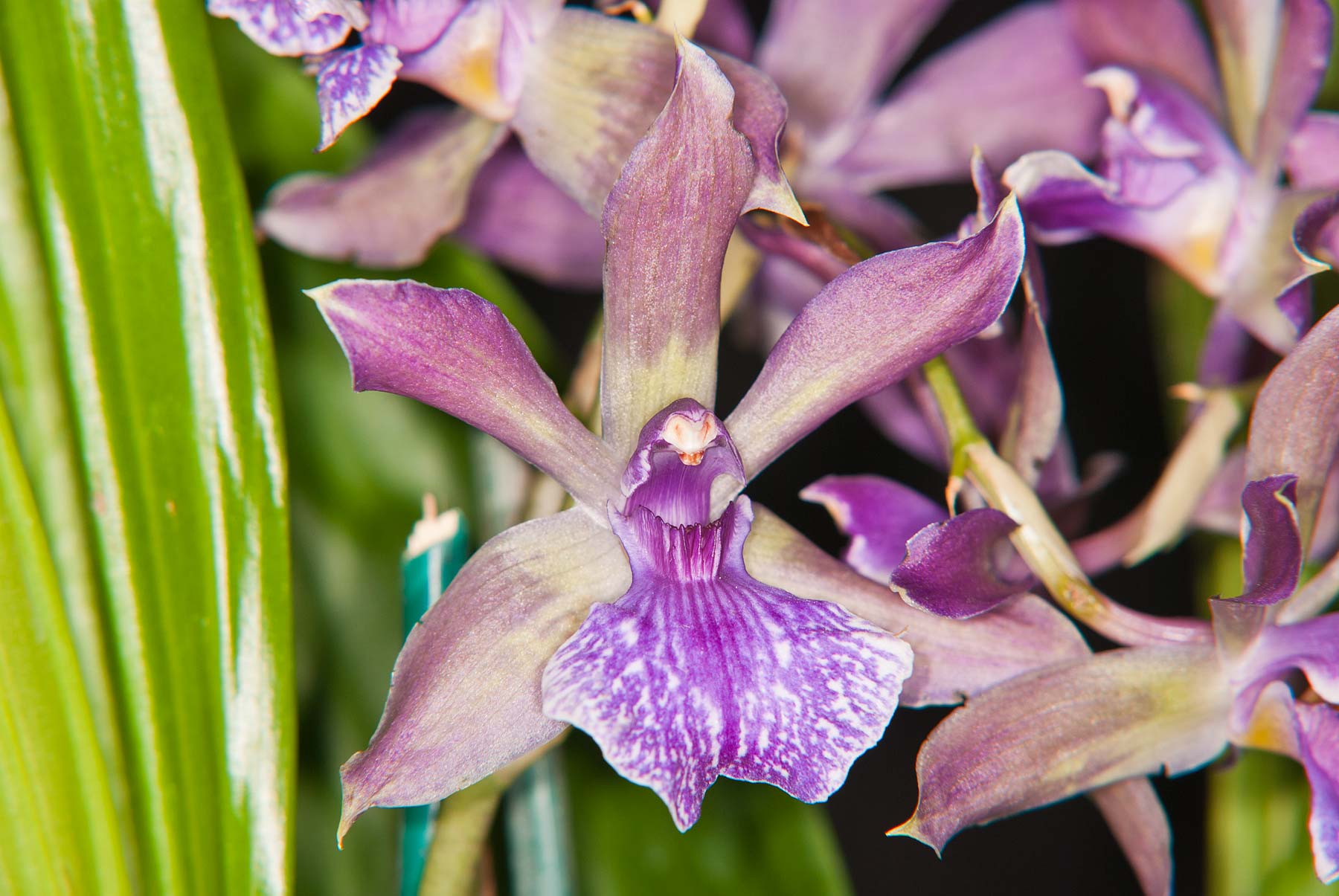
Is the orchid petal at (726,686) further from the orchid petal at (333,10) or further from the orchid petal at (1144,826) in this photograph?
the orchid petal at (333,10)

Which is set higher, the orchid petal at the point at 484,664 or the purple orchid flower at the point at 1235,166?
the purple orchid flower at the point at 1235,166

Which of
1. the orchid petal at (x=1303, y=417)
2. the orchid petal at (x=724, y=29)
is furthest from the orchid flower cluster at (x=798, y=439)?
the orchid petal at (x=724, y=29)

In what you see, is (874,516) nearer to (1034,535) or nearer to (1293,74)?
(1034,535)

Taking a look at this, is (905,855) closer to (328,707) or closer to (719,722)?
(328,707)

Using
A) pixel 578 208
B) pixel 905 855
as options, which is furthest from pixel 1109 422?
pixel 578 208

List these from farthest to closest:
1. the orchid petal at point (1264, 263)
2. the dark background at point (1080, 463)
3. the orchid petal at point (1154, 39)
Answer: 1. the dark background at point (1080, 463)
2. the orchid petal at point (1154, 39)
3. the orchid petal at point (1264, 263)

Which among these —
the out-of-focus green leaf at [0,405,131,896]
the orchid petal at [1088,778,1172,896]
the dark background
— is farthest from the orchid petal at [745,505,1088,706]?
the dark background

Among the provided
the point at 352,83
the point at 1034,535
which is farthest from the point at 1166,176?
the point at 352,83
